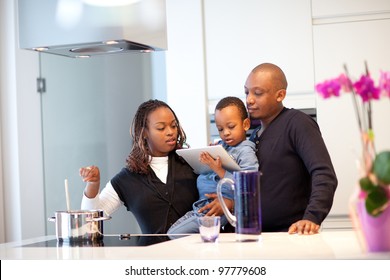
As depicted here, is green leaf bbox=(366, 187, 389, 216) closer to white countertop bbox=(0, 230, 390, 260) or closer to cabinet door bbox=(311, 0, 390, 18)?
white countertop bbox=(0, 230, 390, 260)

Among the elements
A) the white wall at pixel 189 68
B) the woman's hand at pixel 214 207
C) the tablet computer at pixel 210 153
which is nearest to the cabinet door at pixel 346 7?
the white wall at pixel 189 68

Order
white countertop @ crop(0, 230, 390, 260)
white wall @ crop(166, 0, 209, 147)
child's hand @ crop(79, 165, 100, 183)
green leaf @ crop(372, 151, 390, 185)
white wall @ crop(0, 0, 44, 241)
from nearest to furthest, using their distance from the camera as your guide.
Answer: green leaf @ crop(372, 151, 390, 185) → white countertop @ crop(0, 230, 390, 260) → child's hand @ crop(79, 165, 100, 183) → white wall @ crop(166, 0, 209, 147) → white wall @ crop(0, 0, 44, 241)

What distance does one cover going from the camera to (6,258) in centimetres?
180

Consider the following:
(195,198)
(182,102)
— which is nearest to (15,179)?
(182,102)

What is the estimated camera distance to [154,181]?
8.86 feet

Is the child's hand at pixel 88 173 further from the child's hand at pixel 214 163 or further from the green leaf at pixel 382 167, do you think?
the green leaf at pixel 382 167

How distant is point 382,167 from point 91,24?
1.10 metres

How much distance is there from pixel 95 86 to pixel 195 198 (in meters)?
1.51

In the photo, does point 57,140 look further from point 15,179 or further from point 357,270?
point 357,270

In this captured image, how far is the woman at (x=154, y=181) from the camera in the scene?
8.71 feet

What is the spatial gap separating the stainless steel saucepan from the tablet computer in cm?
41

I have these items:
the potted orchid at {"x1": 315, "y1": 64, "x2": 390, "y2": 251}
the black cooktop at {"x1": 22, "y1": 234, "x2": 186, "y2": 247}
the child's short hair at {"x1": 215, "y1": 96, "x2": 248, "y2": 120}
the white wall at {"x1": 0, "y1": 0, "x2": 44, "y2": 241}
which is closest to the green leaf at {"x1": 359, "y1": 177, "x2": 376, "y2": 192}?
the potted orchid at {"x1": 315, "y1": 64, "x2": 390, "y2": 251}

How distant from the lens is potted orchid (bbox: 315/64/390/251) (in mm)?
1431

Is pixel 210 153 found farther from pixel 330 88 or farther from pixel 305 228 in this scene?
pixel 330 88
